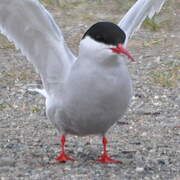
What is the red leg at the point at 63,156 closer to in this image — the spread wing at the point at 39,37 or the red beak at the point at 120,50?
the spread wing at the point at 39,37

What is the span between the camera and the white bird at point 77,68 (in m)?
5.02

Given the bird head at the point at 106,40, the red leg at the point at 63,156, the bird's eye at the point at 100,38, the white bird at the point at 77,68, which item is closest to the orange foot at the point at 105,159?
the white bird at the point at 77,68

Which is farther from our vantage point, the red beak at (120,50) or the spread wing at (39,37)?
the spread wing at (39,37)

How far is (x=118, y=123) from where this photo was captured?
661 cm

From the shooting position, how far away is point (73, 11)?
10.5 metres

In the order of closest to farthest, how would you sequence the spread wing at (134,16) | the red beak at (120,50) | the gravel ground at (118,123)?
the red beak at (120,50) → the gravel ground at (118,123) → the spread wing at (134,16)

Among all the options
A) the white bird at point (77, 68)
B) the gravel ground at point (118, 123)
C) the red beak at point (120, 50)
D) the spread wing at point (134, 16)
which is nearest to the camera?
the red beak at point (120, 50)

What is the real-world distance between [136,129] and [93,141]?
51 centimetres

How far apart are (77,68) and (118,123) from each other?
5.01 ft

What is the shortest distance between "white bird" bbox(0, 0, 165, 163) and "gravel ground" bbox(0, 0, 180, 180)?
0.24 metres

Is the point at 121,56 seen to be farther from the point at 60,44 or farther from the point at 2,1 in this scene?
the point at 2,1

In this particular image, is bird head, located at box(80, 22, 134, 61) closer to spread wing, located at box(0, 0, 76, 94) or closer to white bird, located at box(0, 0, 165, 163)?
white bird, located at box(0, 0, 165, 163)

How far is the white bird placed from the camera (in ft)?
16.5

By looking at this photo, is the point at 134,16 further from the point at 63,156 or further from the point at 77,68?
the point at 63,156
